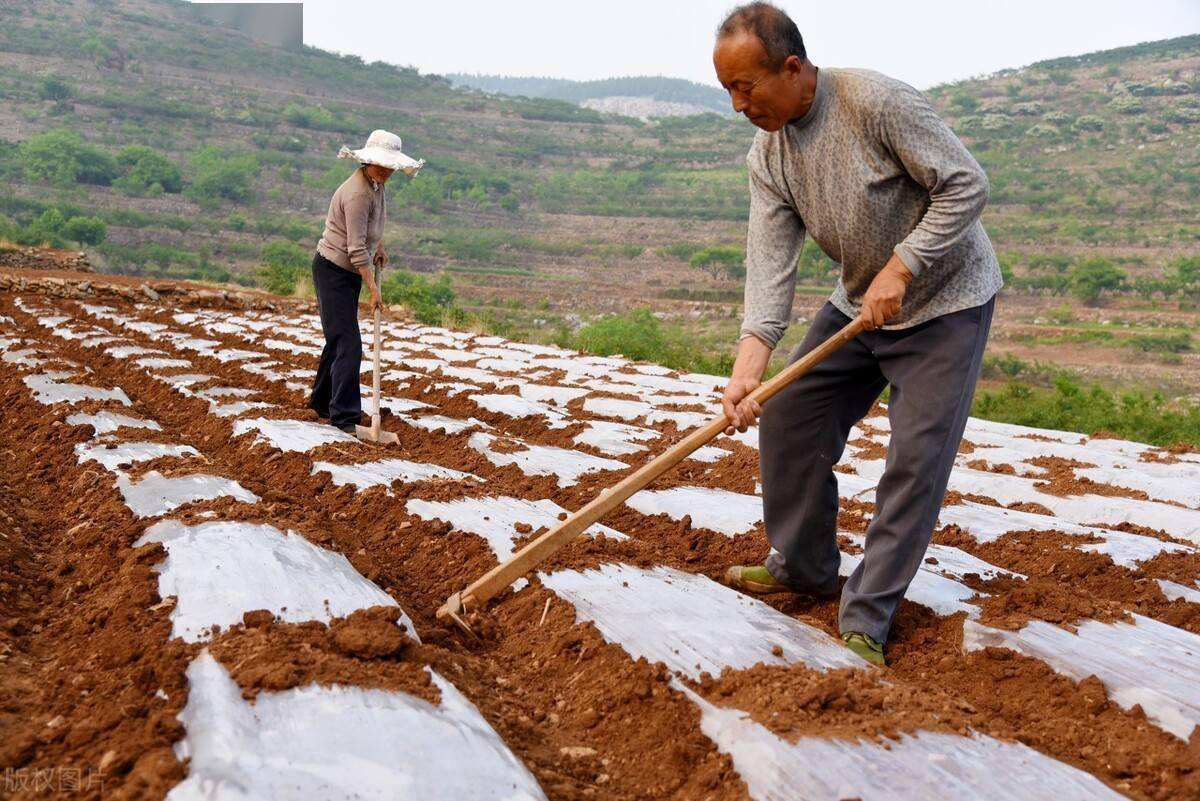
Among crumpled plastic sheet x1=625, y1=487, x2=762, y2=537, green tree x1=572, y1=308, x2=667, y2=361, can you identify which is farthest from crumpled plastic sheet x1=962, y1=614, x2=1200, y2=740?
green tree x1=572, y1=308, x2=667, y2=361

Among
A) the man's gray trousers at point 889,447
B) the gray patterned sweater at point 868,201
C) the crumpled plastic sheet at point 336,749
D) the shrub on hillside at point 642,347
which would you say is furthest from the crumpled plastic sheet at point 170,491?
the shrub on hillside at point 642,347

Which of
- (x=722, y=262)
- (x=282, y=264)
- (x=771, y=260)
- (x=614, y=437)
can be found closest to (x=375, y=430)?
(x=614, y=437)

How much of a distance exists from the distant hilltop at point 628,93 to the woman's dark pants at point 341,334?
133 m

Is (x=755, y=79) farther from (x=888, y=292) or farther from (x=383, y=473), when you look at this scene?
(x=383, y=473)

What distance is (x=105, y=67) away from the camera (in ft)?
189

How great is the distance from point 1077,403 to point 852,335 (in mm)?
9245

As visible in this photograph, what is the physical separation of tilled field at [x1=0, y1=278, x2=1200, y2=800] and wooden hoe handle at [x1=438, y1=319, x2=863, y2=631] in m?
0.11

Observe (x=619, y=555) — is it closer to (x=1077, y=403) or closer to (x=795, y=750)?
(x=795, y=750)

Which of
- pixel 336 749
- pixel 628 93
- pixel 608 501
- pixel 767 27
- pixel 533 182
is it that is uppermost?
pixel 628 93

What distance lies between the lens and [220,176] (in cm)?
4669

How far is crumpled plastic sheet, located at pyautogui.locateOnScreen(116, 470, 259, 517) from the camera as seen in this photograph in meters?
3.25

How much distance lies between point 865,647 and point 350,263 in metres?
3.83

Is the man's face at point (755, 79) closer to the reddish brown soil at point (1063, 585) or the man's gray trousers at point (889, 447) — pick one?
the man's gray trousers at point (889, 447)

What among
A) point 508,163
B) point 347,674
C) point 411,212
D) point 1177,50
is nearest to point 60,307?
point 347,674
